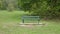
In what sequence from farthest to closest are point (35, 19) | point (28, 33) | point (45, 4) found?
point (45, 4) < point (35, 19) < point (28, 33)

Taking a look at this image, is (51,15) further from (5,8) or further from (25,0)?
(5,8)

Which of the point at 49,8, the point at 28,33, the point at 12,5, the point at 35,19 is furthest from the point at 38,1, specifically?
the point at 12,5

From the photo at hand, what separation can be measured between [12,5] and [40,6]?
88.8ft

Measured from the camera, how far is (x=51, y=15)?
22.0 meters

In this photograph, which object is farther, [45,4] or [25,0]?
[25,0]

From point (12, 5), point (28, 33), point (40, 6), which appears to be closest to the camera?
point (28, 33)

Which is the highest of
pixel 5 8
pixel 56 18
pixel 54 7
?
pixel 54 7

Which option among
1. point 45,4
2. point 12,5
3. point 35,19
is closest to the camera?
point 35,19

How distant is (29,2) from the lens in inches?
937

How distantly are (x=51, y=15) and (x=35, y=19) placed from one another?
4.61 metres

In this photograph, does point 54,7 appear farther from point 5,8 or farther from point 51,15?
point 5,8

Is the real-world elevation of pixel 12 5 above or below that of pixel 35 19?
below

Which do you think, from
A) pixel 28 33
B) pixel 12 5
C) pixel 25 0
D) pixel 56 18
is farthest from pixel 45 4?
pixel 12 5

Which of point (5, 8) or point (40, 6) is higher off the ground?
point (40, 6)
